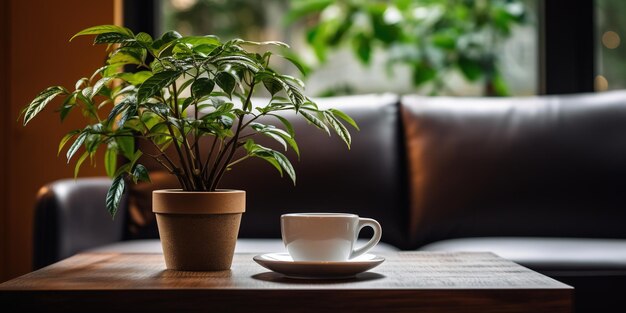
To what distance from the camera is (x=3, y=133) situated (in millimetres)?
2670

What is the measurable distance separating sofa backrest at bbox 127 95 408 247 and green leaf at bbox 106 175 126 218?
1.01 meters

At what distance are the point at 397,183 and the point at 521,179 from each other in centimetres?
37

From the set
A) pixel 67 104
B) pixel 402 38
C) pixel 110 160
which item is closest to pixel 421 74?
pixel 402 38

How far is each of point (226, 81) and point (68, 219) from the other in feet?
2.94

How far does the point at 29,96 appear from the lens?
265cm

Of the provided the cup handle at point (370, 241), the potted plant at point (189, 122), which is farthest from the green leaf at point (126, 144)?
the cup handle at point (370, 241)

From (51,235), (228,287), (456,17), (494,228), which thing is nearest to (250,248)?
(51,235)

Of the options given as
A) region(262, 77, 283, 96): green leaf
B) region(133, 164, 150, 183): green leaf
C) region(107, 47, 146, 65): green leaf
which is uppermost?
region(107, 47, 146, 65): green leaf

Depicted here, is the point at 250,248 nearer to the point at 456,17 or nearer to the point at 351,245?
the point at 351,245

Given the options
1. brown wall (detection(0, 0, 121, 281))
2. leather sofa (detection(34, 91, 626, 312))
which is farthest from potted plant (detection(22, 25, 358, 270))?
brown wall (detection(0, 0, 121, 281))

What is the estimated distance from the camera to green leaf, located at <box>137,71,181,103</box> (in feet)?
3.47

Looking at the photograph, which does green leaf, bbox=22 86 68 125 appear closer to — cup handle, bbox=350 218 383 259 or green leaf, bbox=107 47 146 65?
green leaf, bbox=107 47 146 65

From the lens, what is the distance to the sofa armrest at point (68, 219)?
172cm

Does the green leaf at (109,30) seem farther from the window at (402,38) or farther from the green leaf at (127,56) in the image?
the window at (402,38)
